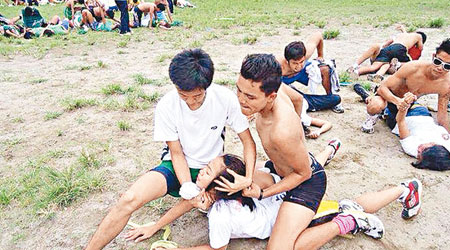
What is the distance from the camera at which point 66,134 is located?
12.5 feet

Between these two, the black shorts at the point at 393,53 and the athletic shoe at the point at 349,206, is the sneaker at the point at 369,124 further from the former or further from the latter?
the black shorts at the point at 393,53

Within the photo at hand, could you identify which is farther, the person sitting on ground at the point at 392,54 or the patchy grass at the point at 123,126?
the person sitting on ground at the point at 392,54

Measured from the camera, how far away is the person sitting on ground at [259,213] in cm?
220

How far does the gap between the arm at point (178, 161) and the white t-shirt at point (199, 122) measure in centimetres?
5

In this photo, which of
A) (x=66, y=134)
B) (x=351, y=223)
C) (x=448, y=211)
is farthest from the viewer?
(x=66, y=134)

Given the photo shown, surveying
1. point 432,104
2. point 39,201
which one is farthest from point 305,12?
point 39,201

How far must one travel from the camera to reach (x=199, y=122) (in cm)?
241

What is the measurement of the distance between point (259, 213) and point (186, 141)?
2.39ft

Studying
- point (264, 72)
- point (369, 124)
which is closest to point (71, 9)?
point (369, 124)

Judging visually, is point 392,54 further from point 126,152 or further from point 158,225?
point 158,225

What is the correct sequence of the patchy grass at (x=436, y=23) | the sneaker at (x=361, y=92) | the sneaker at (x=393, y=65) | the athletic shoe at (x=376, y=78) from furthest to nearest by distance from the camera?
the patchy grass at (x=436, y=23) < the sneaker at (x=393, y=65) < the athletic shoe at (x=376, y=78) < the sneaker at (x=361, y=92)

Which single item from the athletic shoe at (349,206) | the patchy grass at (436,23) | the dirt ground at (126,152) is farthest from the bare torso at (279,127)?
the patchy grass at (436,23)

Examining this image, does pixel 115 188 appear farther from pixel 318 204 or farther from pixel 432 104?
pixel 432 104

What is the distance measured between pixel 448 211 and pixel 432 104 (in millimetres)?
2286
